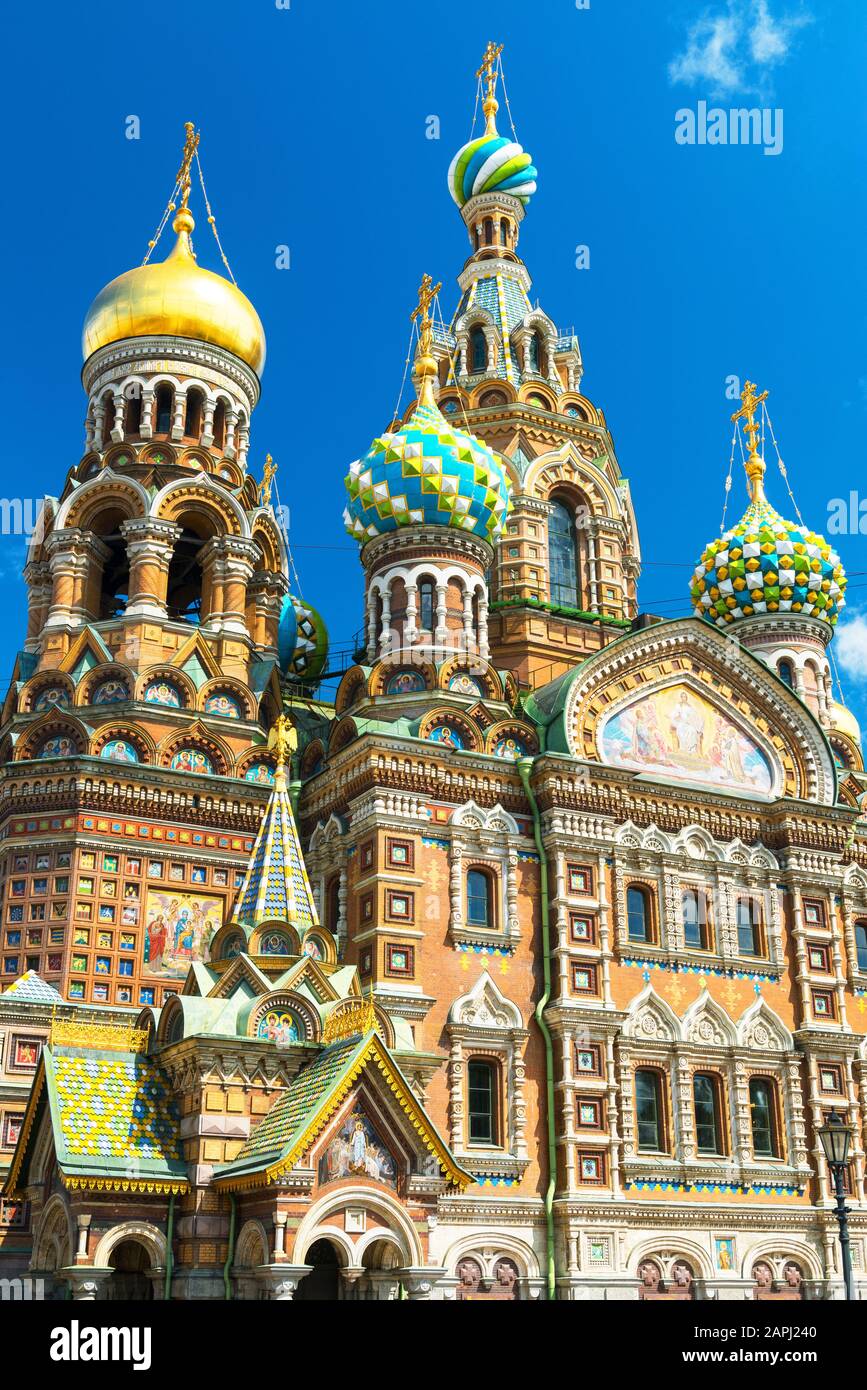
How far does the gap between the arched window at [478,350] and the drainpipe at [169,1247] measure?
53.2 ft

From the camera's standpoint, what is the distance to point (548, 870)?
19047mm

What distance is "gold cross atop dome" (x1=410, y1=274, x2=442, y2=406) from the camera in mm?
22672

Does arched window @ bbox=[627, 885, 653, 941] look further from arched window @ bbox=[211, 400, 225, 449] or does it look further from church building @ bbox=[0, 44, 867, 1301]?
arched window @ bbox=[211, 400, 225, 449]

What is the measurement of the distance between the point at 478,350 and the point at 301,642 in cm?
607

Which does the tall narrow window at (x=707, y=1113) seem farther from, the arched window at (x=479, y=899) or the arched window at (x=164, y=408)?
the arched window at (x=164, y=408)

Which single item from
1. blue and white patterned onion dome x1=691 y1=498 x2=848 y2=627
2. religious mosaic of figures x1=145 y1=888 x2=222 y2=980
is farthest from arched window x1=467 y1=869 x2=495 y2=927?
blue and white patterned onion dome x1=691 y1=498 x2=848 y2=627

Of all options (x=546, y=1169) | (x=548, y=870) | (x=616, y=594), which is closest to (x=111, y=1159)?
(x=546, y=1169)

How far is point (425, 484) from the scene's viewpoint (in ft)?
68.4

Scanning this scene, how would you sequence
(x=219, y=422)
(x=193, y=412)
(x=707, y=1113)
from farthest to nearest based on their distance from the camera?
(x=219, y=422)
(x=193, y=412)
(x=707, y=1113)

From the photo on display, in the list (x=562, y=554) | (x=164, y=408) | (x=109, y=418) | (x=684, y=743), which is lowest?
(x=684, y=743)

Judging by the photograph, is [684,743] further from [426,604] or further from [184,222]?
[184,222]

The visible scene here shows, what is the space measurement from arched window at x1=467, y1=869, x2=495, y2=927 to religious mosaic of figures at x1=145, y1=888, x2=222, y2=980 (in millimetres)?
3275

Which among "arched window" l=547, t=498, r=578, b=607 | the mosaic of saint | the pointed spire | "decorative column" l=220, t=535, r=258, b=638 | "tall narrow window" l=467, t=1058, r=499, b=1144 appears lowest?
"tall narrow window" l=467, t=1058, r=499, b=1144

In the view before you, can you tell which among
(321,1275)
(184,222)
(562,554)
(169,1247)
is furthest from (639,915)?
(184,222)
